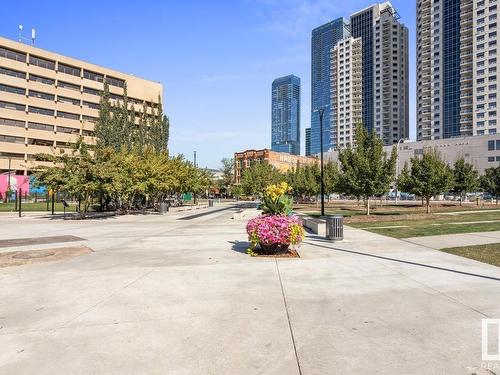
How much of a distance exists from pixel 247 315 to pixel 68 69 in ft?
275

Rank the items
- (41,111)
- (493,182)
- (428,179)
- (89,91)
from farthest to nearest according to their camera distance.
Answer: (89,91) → (41,111) → (493,182) → (428,179)

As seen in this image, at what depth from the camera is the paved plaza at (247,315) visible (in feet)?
14.2

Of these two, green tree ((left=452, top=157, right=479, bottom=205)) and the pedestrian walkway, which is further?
green tree ((left=452, top=157, right=479, bottom=205))

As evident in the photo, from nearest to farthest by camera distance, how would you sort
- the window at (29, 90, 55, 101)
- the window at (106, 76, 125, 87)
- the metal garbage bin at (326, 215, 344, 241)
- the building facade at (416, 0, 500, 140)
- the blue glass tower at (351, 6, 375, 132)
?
the metal garbage bin at (326, 215, 344, 241) < the window at (29, 90, 55, 101) < the window at (106, 76, 125, 87) < the building facade at (416, 0, 500, 140) < the blue glass tower at (351, 6, 375, 132)

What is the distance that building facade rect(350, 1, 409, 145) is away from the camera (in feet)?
541

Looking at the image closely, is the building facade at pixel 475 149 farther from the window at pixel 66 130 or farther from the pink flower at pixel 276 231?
the pink flower at pixel 276 231

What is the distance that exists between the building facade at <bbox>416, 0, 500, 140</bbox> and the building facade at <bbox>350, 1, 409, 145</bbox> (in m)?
24.8

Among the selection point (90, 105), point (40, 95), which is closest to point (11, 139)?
point (40, 95)

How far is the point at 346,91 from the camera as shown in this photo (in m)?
178

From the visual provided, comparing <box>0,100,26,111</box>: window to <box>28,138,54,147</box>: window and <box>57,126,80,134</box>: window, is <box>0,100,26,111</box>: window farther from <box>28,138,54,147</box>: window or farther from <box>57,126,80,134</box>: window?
<box>57,126,80,134</box>: window

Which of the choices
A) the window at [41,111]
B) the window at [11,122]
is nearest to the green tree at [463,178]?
the window at [41,111]

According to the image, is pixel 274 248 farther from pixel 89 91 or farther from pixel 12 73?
pixel 89 91

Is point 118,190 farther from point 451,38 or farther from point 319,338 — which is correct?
point 451,38

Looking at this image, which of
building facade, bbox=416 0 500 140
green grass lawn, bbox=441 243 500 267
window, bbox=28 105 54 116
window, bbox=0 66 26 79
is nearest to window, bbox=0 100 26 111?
window, bbox=28 105 54 116
